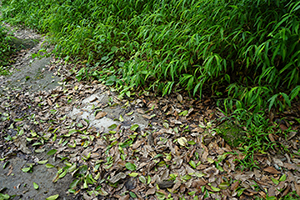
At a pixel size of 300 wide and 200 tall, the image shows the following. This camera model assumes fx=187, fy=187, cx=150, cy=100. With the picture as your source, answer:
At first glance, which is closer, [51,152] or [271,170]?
[271,170]

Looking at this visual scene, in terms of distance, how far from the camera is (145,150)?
224 centimetres

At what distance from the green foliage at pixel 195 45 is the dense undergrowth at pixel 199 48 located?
0.04ft

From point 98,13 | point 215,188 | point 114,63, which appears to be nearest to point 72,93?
point 114,63

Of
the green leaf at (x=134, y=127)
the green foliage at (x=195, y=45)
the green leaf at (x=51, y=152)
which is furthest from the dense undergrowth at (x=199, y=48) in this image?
the green leaf at (x=51, y=152)

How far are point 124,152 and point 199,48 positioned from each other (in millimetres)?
1653

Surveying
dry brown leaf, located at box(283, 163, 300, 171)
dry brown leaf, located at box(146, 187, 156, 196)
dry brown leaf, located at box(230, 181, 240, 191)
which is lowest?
dry brown leaf, located at box(146, 187, 156, 196)

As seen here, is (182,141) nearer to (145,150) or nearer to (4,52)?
(145,150)

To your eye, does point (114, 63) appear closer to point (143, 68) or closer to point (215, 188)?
point (143, 68)

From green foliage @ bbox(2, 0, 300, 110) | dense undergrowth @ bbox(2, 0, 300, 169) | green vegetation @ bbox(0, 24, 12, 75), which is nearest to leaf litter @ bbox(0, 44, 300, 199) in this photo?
dense undergrowth @ bbox(2, 0, 300, 169)

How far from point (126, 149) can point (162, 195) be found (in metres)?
0.68

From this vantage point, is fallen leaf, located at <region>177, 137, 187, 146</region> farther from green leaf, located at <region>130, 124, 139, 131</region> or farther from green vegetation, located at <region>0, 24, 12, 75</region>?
green vegetation, located at <region>0, 24, 12, 75</region>

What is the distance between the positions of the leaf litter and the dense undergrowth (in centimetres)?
26

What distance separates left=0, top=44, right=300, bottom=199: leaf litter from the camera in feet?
6.21

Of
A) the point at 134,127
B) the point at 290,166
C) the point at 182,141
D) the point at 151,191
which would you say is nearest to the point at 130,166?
the point at 151,191
